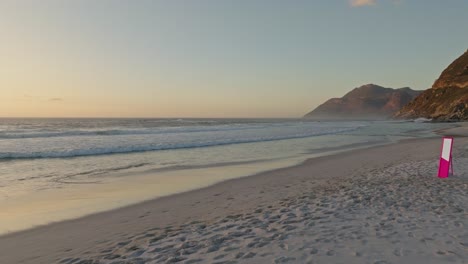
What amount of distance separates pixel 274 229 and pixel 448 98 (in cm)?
12661

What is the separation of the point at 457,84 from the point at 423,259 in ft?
427

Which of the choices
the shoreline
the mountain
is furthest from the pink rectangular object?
the mountain

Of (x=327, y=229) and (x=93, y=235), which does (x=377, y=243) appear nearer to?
(x=327, y=229)

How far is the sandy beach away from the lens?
4.48 metres

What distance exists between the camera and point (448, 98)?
110 meters

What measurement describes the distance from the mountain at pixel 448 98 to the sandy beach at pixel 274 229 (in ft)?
311

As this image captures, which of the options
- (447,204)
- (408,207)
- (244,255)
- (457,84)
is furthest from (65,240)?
(457,84)

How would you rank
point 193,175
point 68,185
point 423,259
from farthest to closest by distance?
point 193,175
point 68,185
point 423,259

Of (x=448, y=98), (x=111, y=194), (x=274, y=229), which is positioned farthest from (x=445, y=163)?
(x=448, y=98)

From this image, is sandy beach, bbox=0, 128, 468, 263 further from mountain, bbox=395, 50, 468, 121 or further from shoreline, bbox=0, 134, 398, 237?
mountain, bbox=395, 50, 468, 121

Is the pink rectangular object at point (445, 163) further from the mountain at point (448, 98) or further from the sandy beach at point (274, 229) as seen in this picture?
the mountain at point (448, 98)

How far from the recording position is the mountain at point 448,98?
8969 centimetres

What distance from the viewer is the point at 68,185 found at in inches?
422

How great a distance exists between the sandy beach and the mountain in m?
94.7
